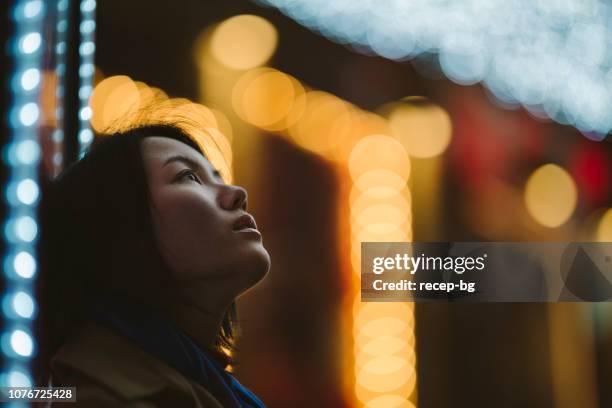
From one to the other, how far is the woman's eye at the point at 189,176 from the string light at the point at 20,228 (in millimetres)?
244

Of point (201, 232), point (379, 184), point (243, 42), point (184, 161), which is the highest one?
point (243, 42)

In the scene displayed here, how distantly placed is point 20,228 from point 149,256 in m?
0.22

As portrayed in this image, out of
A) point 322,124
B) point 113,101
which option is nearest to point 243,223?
point 113,101

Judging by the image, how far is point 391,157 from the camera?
1.62 meters

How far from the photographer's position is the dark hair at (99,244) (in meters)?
0.85

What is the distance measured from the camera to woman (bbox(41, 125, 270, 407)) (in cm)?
81

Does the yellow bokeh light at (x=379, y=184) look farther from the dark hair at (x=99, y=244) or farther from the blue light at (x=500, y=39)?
the dark hair at (x=99, y=244)

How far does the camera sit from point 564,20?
64.5 inches

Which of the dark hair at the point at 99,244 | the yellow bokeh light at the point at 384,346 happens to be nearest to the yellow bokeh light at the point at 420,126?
the yellow bokeh light at the point at 384,346

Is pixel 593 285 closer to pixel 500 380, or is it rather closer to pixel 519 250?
pixel 519 250

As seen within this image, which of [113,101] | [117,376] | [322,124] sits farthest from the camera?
[322,124]

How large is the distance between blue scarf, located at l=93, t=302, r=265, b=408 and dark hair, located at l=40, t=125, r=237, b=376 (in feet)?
0.09

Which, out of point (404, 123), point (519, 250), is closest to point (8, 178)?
point (404, 123)

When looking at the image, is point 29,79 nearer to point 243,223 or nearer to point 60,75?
point 60,75
